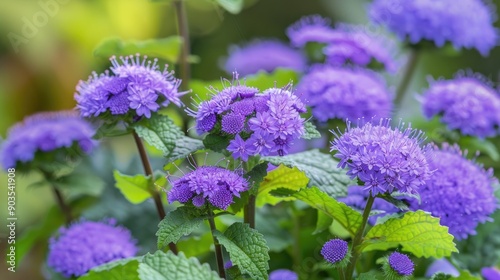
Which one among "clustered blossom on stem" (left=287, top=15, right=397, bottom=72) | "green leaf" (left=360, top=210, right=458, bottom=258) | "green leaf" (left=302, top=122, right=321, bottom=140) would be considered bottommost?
"green leaf" (left=360, top=210, right=458, bottom=258)

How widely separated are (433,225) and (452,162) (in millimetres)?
213

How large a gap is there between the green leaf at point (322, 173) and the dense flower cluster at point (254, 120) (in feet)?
0.22

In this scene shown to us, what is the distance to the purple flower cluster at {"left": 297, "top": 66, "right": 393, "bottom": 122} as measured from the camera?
1.15m

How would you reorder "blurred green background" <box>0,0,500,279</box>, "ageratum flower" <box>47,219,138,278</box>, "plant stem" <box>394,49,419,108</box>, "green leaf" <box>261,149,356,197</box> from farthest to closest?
"blurred green background" <box>0,0,500,279</box> → "plant stem" <box>394,49,419,108</box> → "ageratum flower" <box>47,219,138,278</box> → "green leaf" <box>261,149,356,197</box>

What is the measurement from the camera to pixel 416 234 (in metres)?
0.82

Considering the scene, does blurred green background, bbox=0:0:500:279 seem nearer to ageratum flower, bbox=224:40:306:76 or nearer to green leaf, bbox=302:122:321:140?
ageratum flower, bbox=224:40:306:76

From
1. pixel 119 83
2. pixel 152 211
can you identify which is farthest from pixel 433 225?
pixel 152 211

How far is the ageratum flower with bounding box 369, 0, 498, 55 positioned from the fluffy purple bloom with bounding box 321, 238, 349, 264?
2.16 ft

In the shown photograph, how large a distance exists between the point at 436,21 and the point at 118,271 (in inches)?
29.2

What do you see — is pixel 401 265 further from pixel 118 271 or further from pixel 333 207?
pixel 118 271

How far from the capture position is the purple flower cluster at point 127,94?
0.88 m

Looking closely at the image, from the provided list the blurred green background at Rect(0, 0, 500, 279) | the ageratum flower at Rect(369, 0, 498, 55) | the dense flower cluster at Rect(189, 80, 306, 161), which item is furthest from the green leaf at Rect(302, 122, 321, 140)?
the blurred green background at Rect(0, 0, 500, 279)

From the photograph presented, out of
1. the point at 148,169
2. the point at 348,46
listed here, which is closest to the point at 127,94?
the point at 148,169

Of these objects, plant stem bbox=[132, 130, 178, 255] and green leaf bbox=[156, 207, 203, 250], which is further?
plant stem bbox=[132, 130, 178, 255]
